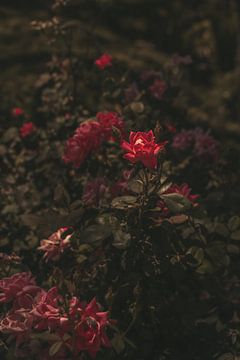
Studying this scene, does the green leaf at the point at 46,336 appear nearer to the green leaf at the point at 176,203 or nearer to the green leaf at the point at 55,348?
Result: the green leaf at the point at 55,348

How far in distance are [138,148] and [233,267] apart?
0.72 m

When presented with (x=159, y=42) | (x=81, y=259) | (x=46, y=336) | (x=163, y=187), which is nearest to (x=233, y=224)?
(x=163, y=187)

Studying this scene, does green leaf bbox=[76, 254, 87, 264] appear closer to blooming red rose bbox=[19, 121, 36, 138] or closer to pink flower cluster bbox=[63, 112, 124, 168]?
pink flower cluster bbox=[63, 112, 124, 168]

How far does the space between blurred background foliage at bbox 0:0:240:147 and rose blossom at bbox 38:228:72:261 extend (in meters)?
2.83

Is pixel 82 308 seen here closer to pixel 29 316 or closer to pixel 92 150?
pixel 29 316

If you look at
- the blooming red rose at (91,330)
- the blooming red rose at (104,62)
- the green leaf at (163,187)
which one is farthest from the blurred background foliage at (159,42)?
the blooming red rose at (91,330)

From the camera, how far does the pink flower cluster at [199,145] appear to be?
95.4 inches

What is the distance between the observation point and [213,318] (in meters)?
1.93

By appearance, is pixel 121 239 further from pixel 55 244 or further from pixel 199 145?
pixel 199 145

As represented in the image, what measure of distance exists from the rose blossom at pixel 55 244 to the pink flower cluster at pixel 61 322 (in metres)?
0.22

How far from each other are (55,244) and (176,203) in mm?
458

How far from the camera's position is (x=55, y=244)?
1.88 meters

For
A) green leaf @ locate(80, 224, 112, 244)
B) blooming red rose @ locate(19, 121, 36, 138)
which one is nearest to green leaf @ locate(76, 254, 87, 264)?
green leaf @ locate(80, 224, 112, 244)

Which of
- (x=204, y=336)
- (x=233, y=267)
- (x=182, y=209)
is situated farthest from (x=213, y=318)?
(x=182, y=209)
